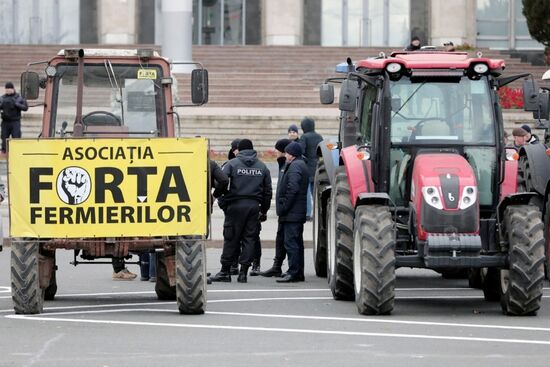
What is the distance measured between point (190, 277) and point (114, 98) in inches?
107

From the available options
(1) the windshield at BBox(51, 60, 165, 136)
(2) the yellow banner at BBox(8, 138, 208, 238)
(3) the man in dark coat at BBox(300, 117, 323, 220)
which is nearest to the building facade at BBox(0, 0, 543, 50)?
(3) the man in dark coat at BBox(300, 117, 323, 220)

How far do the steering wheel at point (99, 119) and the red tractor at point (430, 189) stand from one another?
2329mm

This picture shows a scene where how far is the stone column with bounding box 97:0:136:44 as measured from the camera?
182 feet

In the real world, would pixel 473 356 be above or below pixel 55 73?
below

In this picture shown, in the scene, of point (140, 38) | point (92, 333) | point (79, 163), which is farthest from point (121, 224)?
point (140, 38)

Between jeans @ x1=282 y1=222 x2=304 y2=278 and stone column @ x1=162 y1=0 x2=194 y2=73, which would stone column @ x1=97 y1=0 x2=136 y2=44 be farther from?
jeans @ x1=282 y1=222 x2=304 y2=278

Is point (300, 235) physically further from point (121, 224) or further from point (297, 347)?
point (297, 347)

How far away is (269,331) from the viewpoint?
1450cm

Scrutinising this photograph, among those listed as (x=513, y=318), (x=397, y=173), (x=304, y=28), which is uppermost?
(x=304, y=28)

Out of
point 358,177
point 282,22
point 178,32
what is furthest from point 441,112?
point 282,22

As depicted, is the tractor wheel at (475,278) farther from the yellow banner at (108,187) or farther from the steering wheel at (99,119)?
the steering wheel at (99,119)

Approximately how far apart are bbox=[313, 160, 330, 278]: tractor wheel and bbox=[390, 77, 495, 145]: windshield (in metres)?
3.51

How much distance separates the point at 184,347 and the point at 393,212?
3872mm

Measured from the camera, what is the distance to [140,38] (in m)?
57.2
